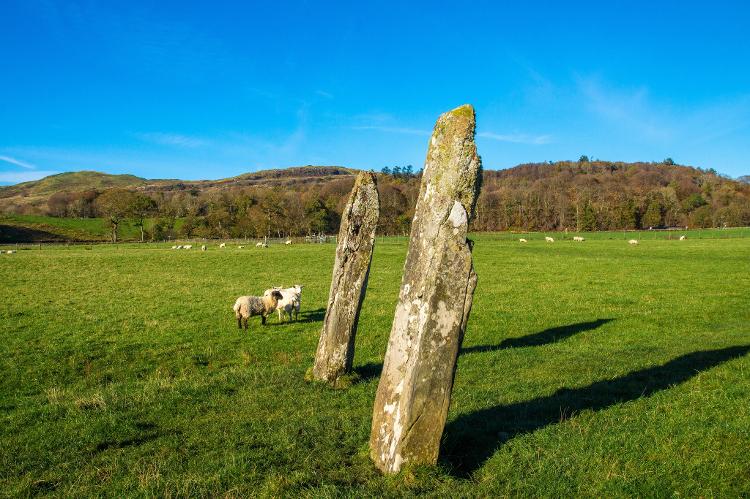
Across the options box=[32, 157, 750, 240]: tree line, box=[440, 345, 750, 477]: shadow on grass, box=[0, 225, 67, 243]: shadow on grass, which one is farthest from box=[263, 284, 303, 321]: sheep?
box=[0, 225, 67, 243]: shadow on grass

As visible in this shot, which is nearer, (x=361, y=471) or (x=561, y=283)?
(x=361, y=471)

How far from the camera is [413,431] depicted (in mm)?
6316

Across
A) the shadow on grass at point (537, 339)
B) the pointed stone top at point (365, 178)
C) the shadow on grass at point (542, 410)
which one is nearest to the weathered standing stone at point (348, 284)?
the pointed stone top at point (365, 178)

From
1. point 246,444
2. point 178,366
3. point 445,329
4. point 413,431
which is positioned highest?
point 445,329

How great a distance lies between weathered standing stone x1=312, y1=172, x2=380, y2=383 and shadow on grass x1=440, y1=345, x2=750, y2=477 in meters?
3.70

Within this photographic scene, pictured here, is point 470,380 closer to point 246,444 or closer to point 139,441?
point 246,444

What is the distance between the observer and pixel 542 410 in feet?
28.7

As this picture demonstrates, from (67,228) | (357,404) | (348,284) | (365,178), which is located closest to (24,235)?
(67,228)

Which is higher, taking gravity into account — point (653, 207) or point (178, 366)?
point (653, 207)

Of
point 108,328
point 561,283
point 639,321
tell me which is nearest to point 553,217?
point 561,283

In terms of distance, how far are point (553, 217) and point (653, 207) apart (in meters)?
28.2

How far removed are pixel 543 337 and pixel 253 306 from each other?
11972mm

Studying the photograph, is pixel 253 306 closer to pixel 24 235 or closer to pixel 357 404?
pixel 357 404

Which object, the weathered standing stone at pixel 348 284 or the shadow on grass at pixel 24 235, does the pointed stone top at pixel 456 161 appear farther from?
the shadow on grass at pixel 24 235
